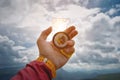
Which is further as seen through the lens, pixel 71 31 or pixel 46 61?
pixel 71 31

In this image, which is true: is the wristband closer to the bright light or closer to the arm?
the arm

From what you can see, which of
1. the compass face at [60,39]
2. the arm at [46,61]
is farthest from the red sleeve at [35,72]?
the compass face at [60,39]

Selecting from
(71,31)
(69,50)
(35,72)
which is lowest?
(35,72)

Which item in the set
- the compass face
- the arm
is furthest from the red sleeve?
the compass face

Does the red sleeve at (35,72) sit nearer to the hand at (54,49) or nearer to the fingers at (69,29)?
the hand at (54,49)

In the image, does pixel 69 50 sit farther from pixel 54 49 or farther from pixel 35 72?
pixel 35 72

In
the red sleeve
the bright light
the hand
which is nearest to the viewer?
the red sleeve

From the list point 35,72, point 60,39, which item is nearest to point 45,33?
point 60,39
